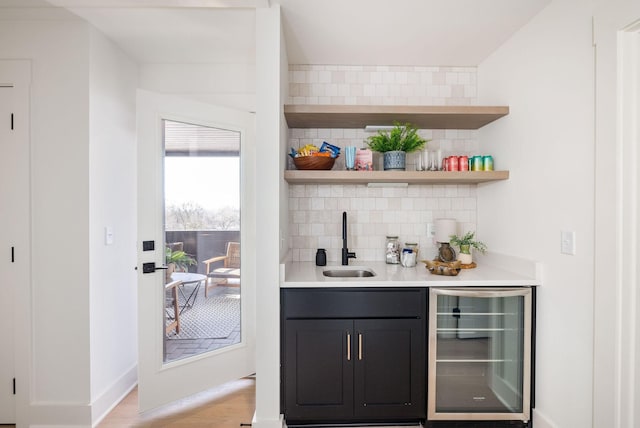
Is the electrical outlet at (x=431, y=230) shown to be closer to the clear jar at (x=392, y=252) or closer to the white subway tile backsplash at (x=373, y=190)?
the white subway tile backsplash at (x=373, y=190)

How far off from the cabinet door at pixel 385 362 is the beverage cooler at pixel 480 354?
90 millimetres

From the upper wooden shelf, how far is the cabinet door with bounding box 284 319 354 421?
1377 mm

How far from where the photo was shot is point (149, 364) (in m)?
2.18

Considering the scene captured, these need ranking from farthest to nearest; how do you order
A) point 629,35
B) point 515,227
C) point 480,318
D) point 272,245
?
point 515,227, point 480,318, point 272,245, point 629,35

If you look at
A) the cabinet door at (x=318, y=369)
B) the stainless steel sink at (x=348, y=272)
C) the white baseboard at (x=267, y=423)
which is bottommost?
the white baseboard at (x=267, y=423)

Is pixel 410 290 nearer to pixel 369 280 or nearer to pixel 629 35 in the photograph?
pixel 369 280

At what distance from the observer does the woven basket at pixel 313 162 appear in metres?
2.28

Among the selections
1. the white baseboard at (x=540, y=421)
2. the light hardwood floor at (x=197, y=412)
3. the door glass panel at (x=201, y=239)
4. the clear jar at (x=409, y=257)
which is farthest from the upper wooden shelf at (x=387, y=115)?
the light hardwood floor at (x=197, y=412)

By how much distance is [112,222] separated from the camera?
2.32 metres

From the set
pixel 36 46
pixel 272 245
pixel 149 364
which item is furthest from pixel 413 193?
pixel 36 46

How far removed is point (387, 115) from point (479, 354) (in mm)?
1679

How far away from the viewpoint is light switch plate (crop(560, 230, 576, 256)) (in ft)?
5.69

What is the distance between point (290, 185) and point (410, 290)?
4.14 feet

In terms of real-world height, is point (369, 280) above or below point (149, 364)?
above
